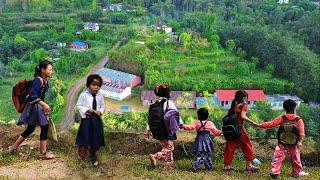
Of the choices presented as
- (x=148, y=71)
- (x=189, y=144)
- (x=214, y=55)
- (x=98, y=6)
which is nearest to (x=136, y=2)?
(x=98, y=6)

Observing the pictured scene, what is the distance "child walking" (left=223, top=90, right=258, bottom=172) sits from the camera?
19.0 ft

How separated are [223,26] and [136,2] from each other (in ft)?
48.4

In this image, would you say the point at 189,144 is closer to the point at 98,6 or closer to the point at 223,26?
the point at 223,26

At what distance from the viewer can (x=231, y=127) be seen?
5805 mm

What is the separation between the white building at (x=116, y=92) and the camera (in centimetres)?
2858

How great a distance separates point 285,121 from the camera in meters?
5.64

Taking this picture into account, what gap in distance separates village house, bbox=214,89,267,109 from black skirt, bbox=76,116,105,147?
21227 millimetres

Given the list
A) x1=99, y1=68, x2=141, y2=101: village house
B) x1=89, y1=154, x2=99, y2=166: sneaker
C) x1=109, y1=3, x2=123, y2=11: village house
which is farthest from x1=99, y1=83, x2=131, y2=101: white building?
x1=109, y1=3, x2=123, y2=11: village house

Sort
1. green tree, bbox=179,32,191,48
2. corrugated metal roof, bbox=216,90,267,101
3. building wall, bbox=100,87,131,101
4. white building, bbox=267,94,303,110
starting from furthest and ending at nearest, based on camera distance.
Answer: green tree, bbox=179,32,191,48, building wall, bbox=100,87,131,101, white building, bbox=267,94,303,110, corrugated metal roof, bbox=216,90,267,101

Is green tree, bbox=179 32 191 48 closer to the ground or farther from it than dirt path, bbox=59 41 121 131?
farther from it

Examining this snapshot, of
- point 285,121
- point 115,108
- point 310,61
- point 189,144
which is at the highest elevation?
point 285,121

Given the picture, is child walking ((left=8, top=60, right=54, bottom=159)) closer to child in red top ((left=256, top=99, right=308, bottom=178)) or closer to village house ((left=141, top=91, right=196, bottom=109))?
child in red top ((left=256, top=99, right=308, bottom=178))

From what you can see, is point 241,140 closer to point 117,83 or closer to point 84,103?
point 84,103

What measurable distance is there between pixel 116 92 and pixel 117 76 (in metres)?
3.16
